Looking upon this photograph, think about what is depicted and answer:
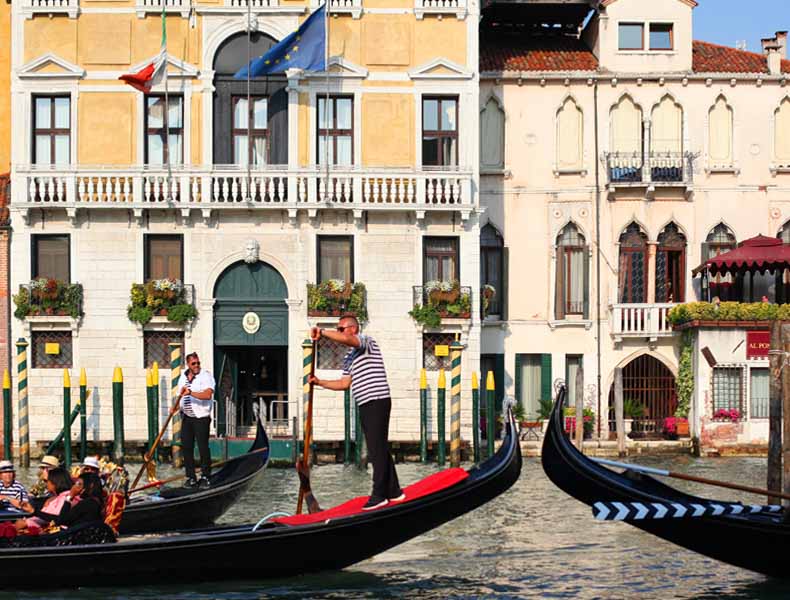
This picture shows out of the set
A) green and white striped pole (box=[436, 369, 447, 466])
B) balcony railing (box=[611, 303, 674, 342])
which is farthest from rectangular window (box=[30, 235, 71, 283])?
balcony railing (box=[611, 303, 674, 342])

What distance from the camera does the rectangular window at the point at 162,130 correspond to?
2355 centimetres

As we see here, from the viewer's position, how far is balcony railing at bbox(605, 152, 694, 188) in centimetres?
2503

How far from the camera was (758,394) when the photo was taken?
24.0 m

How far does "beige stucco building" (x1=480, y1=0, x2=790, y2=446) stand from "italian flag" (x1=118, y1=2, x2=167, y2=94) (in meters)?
5.21

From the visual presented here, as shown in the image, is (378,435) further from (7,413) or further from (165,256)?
(165,256)

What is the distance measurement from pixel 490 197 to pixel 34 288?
732 cm

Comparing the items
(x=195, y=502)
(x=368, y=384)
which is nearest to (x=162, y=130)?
(x=195, y=502)

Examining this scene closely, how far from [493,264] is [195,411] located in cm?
1021

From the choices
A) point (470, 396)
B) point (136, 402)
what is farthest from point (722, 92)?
point (136, 402)

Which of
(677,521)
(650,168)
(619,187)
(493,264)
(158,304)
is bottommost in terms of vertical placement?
(677,521)

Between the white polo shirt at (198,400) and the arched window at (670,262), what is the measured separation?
1117cm

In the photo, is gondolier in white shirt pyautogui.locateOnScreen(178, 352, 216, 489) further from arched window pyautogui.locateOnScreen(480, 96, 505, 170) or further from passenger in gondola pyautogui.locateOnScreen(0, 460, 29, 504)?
arched window pyautogui.locateOnScreen(480, 96, 505, 170)

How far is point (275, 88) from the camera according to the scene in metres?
23.7

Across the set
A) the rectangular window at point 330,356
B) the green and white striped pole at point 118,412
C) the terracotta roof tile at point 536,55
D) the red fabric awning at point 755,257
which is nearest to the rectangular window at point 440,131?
the terracotta roof tile at point 536,55
